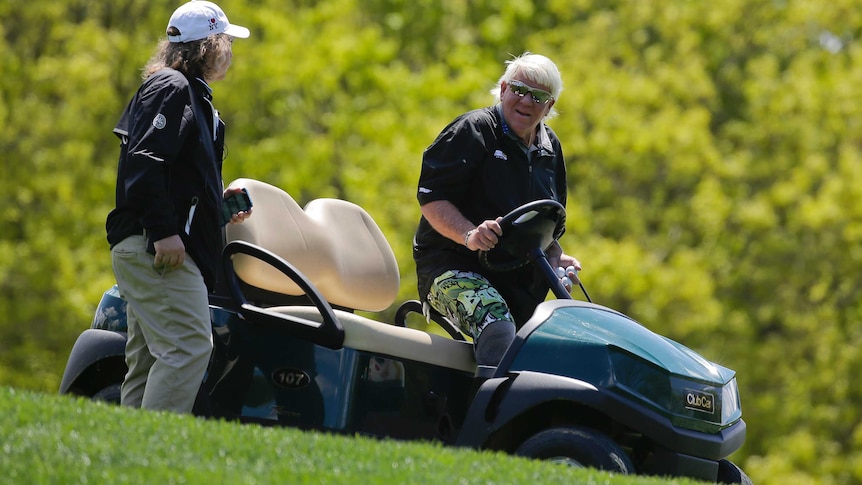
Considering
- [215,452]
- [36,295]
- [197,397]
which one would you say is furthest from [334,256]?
[36,295]

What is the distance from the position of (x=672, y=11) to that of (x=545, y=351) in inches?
583

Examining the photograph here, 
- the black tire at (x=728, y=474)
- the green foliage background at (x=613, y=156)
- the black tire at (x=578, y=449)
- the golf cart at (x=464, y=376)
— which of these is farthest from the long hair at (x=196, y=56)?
→ the green foliage background at (x=613, y=156)

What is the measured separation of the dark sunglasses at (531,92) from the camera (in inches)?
220

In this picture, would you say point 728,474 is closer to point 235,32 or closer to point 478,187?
point 478,187

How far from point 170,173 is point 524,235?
144cm

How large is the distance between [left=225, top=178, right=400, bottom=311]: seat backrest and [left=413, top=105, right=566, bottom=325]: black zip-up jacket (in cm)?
55

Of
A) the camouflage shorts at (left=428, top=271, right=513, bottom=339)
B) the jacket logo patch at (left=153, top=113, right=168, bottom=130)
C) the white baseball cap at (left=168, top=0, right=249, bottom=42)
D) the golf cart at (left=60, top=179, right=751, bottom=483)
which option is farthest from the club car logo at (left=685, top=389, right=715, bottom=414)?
the white baseball cap at (left=168, top=0, right=249, bottom=42)

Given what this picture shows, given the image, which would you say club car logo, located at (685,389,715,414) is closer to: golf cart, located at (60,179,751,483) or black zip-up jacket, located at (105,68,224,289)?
golf cart, located at (60,179,751,483)

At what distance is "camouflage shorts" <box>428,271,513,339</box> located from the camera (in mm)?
5312

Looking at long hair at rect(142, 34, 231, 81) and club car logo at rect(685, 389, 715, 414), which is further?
long hair at rect(142, 34, 231, 81)

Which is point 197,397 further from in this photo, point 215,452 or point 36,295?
point 36,295

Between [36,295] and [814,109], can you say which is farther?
[814,109]

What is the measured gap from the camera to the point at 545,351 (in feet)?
16.4

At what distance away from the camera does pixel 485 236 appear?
17.1 feet
